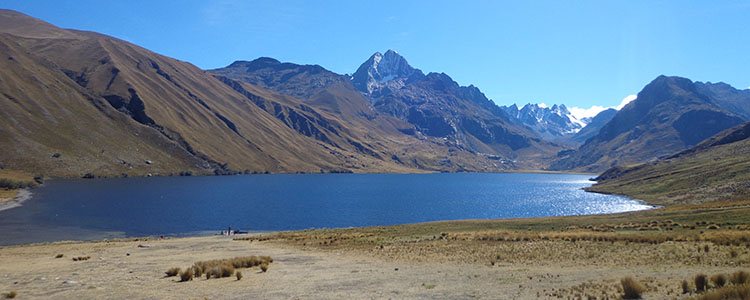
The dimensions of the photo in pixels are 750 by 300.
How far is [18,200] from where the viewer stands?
354ft

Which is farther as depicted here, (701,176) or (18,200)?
(701,176)

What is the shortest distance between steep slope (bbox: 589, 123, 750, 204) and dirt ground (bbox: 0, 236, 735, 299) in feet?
263

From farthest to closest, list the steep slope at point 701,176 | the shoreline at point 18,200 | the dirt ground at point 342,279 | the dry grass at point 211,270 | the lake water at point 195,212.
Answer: the shoreline at point 18,200, the steep slope at point 701,176, the lake water at point 195,212, the dry grass at point 211,270, the dirt ground at point 342,279

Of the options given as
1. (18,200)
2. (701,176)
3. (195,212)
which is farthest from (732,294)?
(18,200)

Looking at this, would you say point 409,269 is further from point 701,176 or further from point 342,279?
point 701,176

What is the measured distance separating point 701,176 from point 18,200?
19445 centimetres

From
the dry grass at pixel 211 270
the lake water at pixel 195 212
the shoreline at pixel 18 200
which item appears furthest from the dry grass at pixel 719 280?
the shoreline at pixel 18 200

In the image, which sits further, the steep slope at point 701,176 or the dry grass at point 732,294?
the steep slope at point 701,176

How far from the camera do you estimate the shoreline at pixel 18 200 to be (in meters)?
97.2

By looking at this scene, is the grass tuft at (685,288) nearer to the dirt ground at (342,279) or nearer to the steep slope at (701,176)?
the dirt ground at (342,279)

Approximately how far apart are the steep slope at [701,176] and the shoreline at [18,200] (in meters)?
Answer: 165

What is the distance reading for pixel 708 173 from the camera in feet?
375

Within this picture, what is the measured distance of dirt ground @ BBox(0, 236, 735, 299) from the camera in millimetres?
20106

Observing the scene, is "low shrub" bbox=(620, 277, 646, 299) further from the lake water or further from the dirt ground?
the lake water
